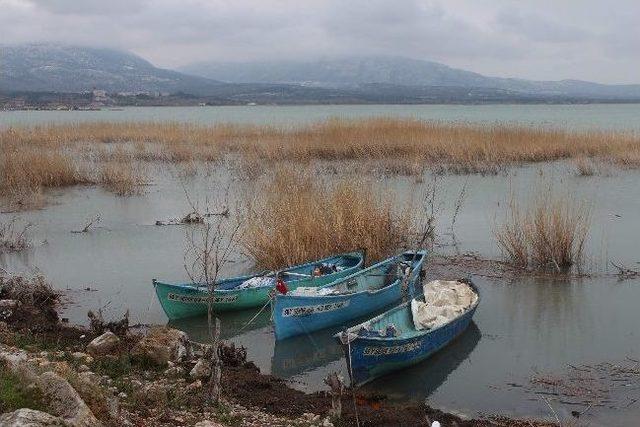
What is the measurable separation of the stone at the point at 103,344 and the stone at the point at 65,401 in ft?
10.4

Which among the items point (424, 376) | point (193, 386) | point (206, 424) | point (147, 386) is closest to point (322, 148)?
point (424, 376)

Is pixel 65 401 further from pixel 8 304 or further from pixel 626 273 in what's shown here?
pixel 626 273

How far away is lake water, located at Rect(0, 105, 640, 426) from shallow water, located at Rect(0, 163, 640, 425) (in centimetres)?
2

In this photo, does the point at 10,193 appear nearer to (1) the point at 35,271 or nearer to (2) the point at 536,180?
(1) the point at 35,271

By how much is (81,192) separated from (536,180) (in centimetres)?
1338

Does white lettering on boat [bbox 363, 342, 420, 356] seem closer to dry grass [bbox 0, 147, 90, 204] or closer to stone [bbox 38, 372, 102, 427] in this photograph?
stone [bbox 38, 372, 102, 427]

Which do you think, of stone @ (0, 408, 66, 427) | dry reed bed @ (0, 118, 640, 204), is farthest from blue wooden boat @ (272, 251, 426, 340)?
dry reed bed @ (0, 118, 640, 204)

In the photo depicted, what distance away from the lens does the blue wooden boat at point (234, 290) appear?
9859 mm

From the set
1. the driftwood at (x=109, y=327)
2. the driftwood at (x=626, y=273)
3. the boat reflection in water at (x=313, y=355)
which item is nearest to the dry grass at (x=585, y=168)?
the driftwood at (x=626, y=273)

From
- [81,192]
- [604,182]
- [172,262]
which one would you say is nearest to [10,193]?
[81,192]

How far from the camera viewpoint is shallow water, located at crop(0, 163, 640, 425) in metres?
8.12

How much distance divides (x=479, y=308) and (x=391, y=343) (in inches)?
127

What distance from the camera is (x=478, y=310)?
416 inches

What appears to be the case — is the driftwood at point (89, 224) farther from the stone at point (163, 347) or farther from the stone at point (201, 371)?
the stone at point (201, 371)
